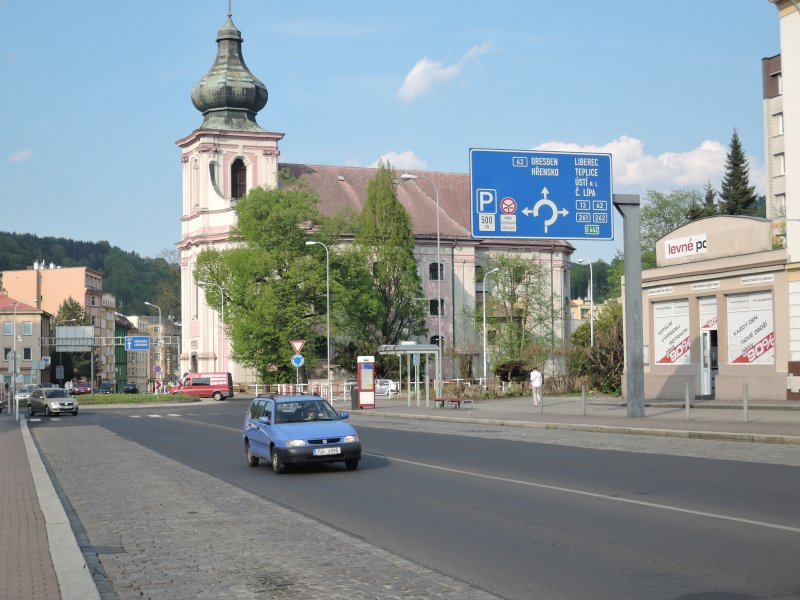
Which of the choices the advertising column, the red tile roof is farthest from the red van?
the advertising column

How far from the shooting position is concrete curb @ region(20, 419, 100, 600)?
26.6 ft

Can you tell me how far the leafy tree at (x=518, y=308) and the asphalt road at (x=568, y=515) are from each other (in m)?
56.1

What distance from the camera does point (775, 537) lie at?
402 inches

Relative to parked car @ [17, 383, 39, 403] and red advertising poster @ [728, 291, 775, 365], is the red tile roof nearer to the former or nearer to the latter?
parked car @ [17, 383, 39, 403]

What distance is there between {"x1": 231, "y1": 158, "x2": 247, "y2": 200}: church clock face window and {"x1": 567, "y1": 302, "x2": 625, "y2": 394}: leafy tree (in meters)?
43.0

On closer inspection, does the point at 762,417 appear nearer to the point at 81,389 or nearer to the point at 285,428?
the point at 285,428

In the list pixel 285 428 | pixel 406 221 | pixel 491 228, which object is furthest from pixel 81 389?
pixel 285 428

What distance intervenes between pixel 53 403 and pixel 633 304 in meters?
35.8

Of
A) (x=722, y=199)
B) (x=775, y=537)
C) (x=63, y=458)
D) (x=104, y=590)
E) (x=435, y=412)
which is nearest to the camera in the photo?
(x=104, y=590)

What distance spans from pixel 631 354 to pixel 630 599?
78.5 ft

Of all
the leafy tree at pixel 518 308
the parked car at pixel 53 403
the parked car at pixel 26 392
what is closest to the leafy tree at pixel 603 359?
the leafy tree at pixel 518 308

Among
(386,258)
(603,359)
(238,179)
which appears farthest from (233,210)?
(603,359)

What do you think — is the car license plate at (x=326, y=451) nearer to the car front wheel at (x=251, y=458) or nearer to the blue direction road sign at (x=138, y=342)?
the car front wheel at (x=251, y=458)

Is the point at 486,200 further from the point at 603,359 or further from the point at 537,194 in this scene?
the point at 603,359
